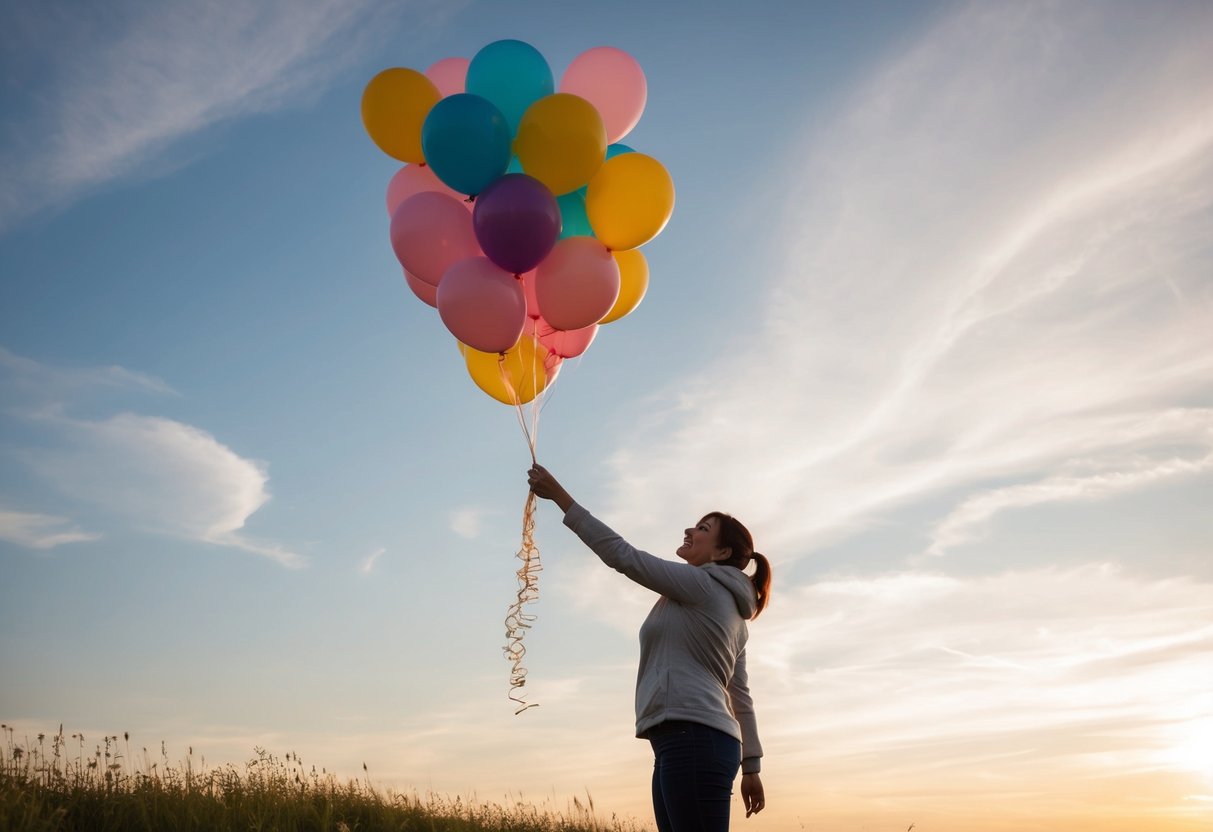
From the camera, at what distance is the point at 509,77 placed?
175 inches

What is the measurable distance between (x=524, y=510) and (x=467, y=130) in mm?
1790

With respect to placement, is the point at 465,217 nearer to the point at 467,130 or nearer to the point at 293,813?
the point at 467,130

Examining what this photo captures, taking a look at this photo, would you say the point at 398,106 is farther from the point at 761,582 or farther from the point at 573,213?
the point at 761,582

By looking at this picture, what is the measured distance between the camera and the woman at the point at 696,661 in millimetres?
2926

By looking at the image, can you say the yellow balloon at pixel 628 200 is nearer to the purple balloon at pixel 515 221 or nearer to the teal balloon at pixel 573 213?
the teal balloon at pixel 573 213

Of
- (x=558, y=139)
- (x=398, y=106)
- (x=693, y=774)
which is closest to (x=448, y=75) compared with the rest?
(x=398, y=106)

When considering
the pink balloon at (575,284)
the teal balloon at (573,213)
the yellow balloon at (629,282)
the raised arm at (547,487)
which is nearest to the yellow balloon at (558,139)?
the teal balloon at (573,213)

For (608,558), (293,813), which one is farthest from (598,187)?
(293,813)

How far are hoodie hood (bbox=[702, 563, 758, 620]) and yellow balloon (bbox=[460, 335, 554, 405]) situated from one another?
1544 mm

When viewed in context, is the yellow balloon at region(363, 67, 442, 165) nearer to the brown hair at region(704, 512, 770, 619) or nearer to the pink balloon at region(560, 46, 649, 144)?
the pink balloon at region(560, 46, 649, 144)

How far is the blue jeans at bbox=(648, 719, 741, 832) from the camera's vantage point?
9.45 feet

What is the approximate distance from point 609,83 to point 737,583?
2905 millimetres

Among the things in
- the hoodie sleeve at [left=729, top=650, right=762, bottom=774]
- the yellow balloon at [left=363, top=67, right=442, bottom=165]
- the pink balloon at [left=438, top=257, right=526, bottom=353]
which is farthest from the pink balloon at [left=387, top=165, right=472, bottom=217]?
the hoodie sleeve at [left=729, top=650, right=762, bottom=774]

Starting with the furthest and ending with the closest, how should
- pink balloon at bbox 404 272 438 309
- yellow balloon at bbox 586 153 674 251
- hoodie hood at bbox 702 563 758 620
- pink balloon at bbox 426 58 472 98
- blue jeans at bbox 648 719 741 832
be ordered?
pink balloon at bbox 426 58 472 98 < pink balloon at bbox 404 272 438 309 < yellow balloon at bbox 586 153 674 251 < hoodie hood at bbox 702 563 758 620 < blue jeans at bbox 648 719 741 832
